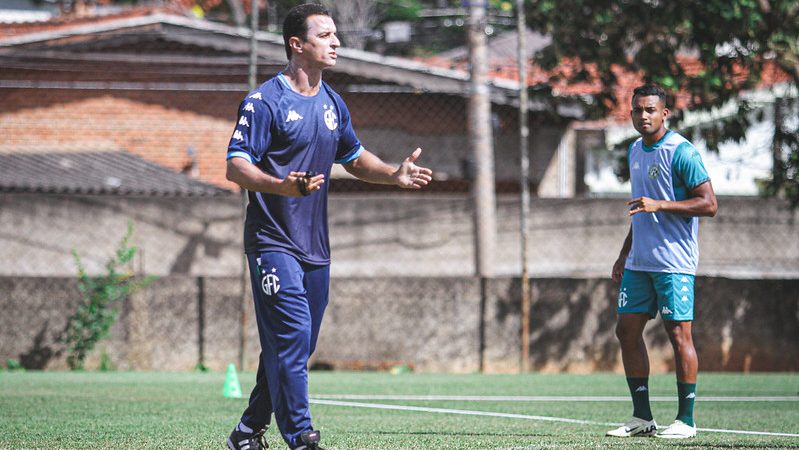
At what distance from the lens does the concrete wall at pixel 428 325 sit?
555 inches

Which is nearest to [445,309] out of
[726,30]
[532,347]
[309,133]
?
[532,347]

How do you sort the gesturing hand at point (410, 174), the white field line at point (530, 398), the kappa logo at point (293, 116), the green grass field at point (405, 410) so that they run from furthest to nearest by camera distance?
1. the white field line at point (530, 398)
2. the green grass field at point (405, 410)
3. the gesturing hand at point (410, 174)
4. the kappa logo at point (293, 116)

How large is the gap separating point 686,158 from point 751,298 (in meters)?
8.10

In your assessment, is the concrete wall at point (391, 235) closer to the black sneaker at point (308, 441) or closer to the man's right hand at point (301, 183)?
the black sneaker at point (308, 441)

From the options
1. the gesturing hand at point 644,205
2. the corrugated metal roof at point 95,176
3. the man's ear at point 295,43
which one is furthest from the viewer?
the corrugated metal roof at point 95,176

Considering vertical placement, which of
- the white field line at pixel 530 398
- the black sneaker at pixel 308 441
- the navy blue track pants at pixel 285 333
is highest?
the navy blue track pants at pixel 285 333

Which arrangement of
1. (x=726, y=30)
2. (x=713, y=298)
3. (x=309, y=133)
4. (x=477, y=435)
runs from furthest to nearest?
(x=713, y=298)
(x=726, y=30)
(x=477, y=435)
(x=309, y=133)

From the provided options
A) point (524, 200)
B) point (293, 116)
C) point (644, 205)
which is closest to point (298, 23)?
point (293, 116)

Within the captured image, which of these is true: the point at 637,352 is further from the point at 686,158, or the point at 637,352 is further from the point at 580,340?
the point at 580,340

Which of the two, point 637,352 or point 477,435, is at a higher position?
point 637,352

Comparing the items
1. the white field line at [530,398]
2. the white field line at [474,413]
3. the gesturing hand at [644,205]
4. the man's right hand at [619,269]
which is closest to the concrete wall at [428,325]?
the white field line at [530,398]

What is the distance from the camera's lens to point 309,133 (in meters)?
5.28

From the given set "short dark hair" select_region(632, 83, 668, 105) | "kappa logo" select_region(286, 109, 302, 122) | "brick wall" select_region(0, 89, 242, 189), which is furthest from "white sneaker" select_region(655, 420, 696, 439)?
"brick wall" select_region(0, 89, 242, 189)

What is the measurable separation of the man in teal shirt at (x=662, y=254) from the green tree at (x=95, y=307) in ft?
27.1
